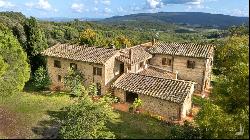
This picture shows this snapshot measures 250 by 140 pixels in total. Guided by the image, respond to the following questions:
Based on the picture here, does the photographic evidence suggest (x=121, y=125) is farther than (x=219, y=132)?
Yes

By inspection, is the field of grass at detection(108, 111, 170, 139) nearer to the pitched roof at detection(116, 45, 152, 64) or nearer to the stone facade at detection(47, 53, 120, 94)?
the stone facade at detection(47, 53, 120, 94)

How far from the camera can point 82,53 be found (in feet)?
132

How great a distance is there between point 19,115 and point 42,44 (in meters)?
20.1

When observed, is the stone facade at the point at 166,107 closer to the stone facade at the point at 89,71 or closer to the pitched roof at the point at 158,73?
the stone facade at the point at 89,71

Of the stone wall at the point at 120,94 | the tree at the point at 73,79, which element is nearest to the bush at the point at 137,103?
the stone wall at the point at 120,94

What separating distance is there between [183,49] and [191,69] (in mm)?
2986

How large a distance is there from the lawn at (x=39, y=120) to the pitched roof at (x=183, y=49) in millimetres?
13705

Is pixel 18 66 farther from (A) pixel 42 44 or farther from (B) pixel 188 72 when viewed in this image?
(B) pixel 188 72

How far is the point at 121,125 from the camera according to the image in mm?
29312

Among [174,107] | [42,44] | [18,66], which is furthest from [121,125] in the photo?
[42,44]

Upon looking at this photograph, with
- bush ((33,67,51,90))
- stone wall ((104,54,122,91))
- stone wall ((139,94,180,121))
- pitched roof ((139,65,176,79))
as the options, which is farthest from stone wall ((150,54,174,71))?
Answer: bush ((33,67,51,90))

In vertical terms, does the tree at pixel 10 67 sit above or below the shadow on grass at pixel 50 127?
above

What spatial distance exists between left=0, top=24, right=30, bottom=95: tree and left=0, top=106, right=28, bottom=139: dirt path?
2.66 meters

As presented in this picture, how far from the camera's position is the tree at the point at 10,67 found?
32.7 m
